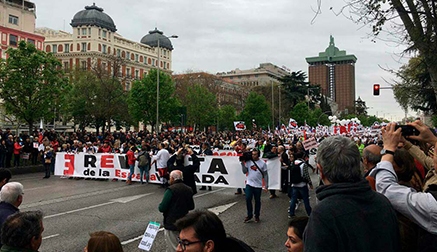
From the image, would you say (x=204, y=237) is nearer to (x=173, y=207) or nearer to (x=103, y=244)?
(x=103, y=244)

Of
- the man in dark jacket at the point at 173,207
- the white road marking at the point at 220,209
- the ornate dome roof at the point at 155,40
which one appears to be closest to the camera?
the man in dark jacket at the point at 173,207

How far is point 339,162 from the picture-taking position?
7.61 feet

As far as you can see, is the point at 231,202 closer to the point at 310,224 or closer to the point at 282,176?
the point at 282,176

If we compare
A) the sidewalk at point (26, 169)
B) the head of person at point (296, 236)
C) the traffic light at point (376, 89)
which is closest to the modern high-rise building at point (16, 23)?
the sidewalk at point (26, 169)

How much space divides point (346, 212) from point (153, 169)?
14.5 m

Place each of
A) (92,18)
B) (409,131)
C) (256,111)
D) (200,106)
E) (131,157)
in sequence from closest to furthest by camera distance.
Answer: (409,131) → (131,157) → (200,106) → (256,111) → (92,18)

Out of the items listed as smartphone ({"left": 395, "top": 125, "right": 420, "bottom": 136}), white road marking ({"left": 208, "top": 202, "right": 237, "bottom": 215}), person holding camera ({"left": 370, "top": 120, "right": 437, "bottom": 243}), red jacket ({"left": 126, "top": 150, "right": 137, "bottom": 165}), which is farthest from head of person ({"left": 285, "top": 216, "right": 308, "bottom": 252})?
red jacket ({"left": 126, "top": 150, "right": 137, "bottom": 165})

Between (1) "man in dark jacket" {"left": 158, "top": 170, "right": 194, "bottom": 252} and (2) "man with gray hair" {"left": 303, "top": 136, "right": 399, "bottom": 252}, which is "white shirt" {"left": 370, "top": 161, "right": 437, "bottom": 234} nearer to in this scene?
(2) "man with gray hair" {"left": 303, "top": 136, "right": 399, "bottom": 252}

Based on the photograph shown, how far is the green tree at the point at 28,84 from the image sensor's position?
25000mm

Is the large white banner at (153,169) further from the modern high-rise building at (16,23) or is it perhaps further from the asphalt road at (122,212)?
the modern high-rise building at (16,23)

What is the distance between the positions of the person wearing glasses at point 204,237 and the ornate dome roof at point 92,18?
87.1 meters

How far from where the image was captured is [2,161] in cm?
1962

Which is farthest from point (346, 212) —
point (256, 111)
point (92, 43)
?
point (92, 43)

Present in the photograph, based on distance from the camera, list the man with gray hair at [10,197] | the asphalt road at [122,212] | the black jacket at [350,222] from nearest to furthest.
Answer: the black jacket at [350,222], the man with gray hair at [10,197], the asphalt road at [122,212]
